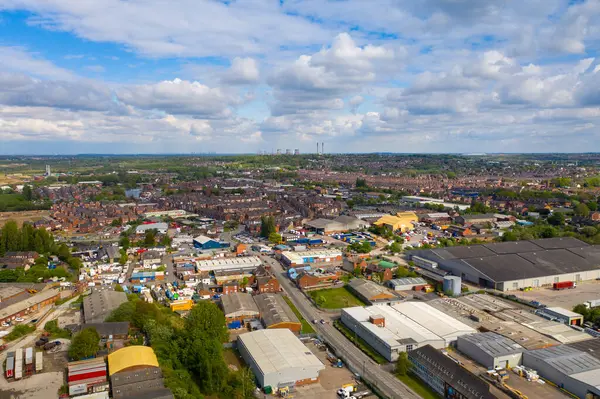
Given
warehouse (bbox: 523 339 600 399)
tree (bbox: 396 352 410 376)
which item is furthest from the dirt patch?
warehouse (bbox: 523 339 600 399)

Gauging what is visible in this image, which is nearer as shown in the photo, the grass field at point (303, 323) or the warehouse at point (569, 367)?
the warehouse at point (569, 367)

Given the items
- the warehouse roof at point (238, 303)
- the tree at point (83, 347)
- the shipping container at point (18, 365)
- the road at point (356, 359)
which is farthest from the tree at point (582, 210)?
the shipping container at point (18, 365)

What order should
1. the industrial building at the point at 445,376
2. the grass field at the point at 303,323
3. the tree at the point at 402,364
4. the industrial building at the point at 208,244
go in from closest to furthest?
the industrial building at the point at 445,376 < the tree at the point at 402,364 < the grass field at the point at 303,323 < the industrial building at the point at 208,244

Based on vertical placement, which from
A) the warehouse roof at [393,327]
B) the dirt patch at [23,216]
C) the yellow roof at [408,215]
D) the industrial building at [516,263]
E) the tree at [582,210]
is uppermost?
the tree at [582,210]

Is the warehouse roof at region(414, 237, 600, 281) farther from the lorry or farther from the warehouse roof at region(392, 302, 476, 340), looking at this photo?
the warehouse roof at region(392, 302, 476, 340)

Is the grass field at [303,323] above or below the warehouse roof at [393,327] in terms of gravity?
below

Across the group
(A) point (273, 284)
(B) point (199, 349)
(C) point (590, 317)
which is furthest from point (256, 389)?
(C) point (590, 317)

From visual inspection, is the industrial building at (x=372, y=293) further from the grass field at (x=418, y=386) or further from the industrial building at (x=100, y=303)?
the industrial building at (x=100, y=303)

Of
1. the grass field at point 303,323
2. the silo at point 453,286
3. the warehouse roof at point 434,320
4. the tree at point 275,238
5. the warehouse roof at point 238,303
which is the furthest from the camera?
the tree at point 275,238
